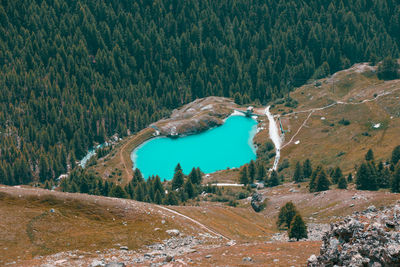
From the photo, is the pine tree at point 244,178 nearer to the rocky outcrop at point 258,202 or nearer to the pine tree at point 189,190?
the pine tree at point 189,190

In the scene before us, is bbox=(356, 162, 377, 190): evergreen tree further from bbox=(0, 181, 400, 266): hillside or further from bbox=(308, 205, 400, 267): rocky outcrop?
bbox=(308, 205, 400, 267): rocky outcrop

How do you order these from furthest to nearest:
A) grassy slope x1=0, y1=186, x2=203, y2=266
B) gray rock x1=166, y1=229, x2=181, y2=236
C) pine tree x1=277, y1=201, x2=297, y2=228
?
pine tree x1=277, y1=201, x2=297, y2=228, gray rock x1=166, y1=229, x2=181, y2=236, grassy slope x1=0, y1=186, x2=203, y2=266

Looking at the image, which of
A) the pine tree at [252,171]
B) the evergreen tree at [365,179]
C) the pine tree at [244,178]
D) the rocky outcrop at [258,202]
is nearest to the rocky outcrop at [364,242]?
the rocky outcrop at [258,202]

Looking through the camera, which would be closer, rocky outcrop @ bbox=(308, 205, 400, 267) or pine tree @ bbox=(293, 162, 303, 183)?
rocky outcrop @ bbox=(308, 205, 400, 267)

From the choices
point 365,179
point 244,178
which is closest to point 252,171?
point 244,178

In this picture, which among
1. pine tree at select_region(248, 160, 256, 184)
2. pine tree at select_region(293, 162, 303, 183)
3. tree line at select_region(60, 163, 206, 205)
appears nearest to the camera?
tree line at select_region(60, 163, 206, 205)

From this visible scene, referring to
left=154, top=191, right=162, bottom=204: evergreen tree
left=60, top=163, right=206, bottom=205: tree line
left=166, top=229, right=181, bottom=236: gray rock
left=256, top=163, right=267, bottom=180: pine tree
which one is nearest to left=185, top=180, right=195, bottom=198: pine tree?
left=60, top=163, right=206, bottom=205: tree line

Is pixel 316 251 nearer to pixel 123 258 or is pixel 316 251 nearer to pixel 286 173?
pixel 123 258
